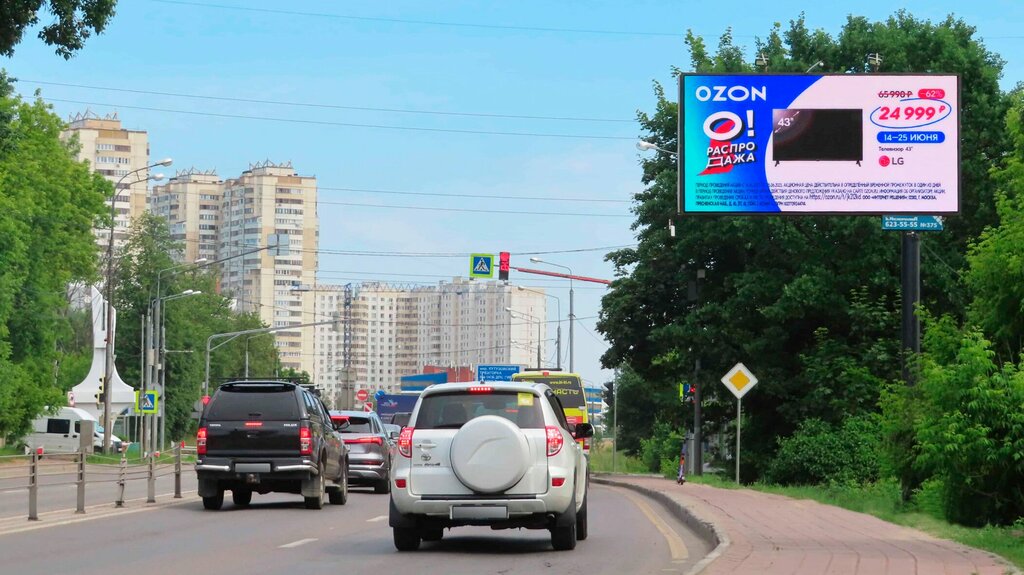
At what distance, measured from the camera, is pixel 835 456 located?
35.8m

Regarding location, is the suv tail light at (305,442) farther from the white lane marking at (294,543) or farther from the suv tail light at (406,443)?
the suv tail light at (406,443)

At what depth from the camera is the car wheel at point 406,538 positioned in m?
15.8

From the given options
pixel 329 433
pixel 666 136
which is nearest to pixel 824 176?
pixel 329 433

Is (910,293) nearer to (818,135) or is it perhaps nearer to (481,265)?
(818,135)

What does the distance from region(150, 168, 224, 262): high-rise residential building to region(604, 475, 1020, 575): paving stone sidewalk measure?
157 meters

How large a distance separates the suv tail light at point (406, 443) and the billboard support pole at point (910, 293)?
11938mm

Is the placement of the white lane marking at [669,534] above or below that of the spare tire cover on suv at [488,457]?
below

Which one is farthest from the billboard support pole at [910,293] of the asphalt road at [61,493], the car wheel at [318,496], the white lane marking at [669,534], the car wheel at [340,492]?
the asphalt road at [61,493]

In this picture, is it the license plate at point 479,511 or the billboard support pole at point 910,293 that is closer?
the license plate at point 479,511

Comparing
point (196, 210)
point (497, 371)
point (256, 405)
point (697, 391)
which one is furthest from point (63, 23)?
point (196, 210)

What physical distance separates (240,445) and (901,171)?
40.1 feet

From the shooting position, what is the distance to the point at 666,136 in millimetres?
46344

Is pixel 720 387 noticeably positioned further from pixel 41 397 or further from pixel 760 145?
pixel 41 397

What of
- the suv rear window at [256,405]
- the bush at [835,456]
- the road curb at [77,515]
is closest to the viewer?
the road curb at [77,515]
